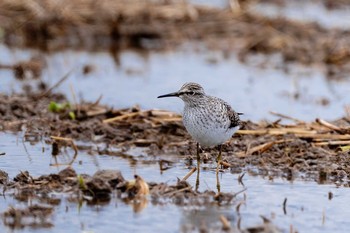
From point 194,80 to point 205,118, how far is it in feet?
21.2

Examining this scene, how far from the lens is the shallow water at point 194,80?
14148 millimetres

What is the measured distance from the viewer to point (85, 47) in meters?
18.5

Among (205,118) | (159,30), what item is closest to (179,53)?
(159,30)

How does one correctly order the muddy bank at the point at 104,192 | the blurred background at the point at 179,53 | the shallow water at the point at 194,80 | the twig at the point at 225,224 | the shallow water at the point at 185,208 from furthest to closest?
the blurred background at the point at 179,53, the shallow water at the point at 194,80, the muddy bank at the point at 104,192, the shallow water at the point at 185,208, the twig at the point at 225,224

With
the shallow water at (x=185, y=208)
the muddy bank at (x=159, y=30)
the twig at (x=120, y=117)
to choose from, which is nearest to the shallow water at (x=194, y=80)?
the muddy bank at (x=159, y=30)

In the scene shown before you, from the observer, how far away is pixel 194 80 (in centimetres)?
1566

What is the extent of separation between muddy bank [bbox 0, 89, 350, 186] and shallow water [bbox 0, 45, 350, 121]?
3.99ft

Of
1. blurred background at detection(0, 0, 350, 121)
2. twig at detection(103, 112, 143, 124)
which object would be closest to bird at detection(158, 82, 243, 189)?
twig at detection(103, 112, 143, 124)

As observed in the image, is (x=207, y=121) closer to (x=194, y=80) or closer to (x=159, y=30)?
(x=194, y=80)

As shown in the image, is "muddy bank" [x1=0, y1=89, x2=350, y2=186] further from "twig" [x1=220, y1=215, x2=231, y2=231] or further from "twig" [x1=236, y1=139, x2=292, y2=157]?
"twig" [x1=220, y1=215, x2=231, y2=231]

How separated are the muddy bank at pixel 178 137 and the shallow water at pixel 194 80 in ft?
3.99


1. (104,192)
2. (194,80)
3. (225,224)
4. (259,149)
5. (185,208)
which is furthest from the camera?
(194,80)

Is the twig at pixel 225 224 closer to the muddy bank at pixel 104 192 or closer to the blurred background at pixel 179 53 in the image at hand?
the muddy bank at pixel 104 192

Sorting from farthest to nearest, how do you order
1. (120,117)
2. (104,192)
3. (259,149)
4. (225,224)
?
(120,117) < (259,149) < (104,192) < (225,224)
